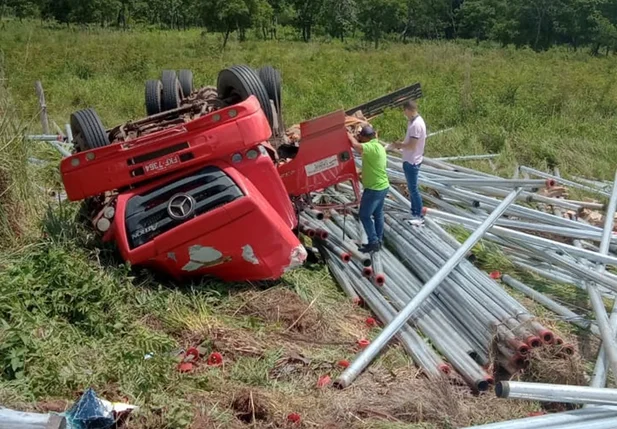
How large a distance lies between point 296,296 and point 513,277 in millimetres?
2153

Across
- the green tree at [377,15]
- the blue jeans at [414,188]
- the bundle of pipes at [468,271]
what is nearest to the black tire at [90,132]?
the bundle of pipes at [468,271]

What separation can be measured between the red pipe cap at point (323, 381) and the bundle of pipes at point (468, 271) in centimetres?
11

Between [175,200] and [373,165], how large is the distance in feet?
6.74

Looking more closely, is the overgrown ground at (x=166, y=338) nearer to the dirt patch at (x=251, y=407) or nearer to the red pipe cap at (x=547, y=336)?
the dirt patch at (x=251, y=407)

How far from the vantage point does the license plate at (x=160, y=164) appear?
5.56 meters

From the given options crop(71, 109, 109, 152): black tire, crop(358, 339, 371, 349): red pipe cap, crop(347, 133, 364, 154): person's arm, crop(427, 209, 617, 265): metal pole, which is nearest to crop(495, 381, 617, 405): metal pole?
crop(358, 339, 371, 349): red pipe cap

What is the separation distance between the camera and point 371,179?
21.2ft

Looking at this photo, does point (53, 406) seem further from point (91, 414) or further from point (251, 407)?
point (251, 407)

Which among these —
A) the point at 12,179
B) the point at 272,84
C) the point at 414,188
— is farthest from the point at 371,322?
the point at 12,179

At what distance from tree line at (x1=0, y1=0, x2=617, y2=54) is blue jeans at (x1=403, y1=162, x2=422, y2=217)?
23294mm

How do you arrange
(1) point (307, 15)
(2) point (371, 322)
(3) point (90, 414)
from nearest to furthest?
(3) point (90, 414), (2) point (371, 322), (1) point (307, 15)

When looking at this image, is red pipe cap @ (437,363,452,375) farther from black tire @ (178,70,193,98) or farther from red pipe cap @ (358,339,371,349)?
black tire @ (178,70,193,98)

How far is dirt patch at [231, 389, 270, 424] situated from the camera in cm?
409

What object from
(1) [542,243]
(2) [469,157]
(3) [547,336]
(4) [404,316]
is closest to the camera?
(3) [547,336]
